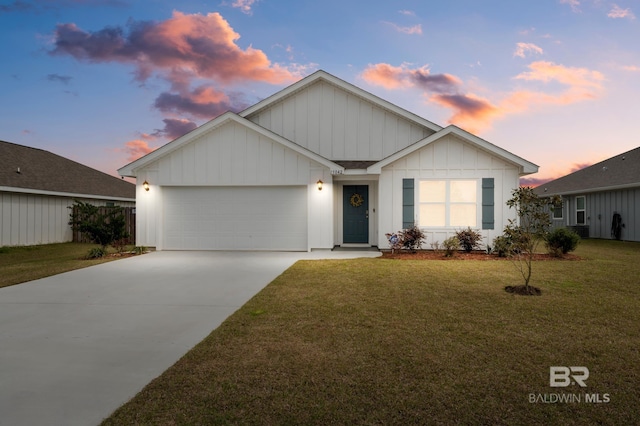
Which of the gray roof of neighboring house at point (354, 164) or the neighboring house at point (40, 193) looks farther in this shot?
the neighboring house at point (40, 193)

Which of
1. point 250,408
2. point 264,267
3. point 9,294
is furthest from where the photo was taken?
point 264,267

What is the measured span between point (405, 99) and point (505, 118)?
4947 mm

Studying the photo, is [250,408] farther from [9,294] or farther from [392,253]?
[392,253]

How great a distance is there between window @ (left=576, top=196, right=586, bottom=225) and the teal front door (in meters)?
15.7

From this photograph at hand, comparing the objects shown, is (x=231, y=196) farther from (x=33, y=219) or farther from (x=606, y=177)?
(x=606, y=177)

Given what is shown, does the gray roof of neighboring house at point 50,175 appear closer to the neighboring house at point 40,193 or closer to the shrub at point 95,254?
the neighboring house at point 40,193

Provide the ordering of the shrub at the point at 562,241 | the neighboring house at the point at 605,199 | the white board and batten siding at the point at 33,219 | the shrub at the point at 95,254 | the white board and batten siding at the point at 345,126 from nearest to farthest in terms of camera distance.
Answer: the shrub at the point at 562,241
the shrub at the point at 95,254
the white board and batten siding at the point at 345,126
the white board and batten siding at the point at 33,219
the neighboring house at the point at 605,199

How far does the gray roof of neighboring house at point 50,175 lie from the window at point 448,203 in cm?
1665

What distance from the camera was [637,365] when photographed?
3436 millimetres

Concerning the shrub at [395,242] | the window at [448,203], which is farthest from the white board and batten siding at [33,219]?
the window at [448,203]

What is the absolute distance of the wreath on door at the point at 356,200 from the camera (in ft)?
45.3

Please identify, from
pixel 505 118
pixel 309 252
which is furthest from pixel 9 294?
pixel 505 118

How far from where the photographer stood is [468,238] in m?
11.9

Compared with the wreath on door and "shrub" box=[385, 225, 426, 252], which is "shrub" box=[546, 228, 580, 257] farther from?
the wreath on door
